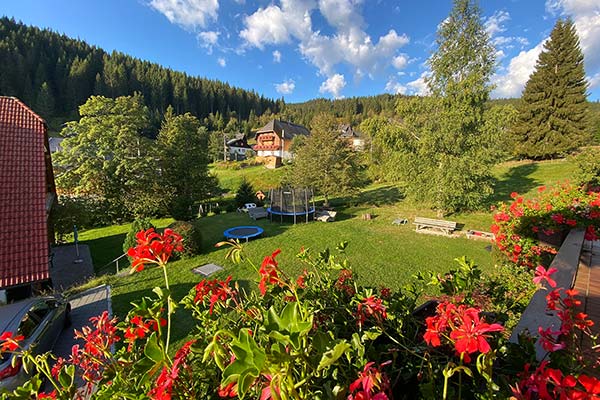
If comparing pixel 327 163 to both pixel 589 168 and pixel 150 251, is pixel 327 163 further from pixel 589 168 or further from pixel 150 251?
pixel 150 251

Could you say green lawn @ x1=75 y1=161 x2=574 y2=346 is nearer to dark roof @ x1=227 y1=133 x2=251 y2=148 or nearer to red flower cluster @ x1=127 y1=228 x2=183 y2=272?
red flower cluster @ x1=127 y1=228 x2=183 y2=272

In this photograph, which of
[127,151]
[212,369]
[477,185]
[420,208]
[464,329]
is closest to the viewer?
[464,329]

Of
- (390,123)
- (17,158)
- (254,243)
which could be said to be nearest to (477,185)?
(390,123)

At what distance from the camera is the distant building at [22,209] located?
5871mm

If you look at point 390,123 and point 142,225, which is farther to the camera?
point 390,123

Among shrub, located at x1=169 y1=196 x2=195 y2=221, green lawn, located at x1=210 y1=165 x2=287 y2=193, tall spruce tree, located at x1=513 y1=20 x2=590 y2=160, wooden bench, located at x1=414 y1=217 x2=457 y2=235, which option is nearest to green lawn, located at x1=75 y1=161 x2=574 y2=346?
wooden bench, located at x1=414 y1=217 x2=457 y2=235

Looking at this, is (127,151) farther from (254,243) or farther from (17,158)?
(254,243)

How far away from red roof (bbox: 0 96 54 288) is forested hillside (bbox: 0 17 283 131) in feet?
179

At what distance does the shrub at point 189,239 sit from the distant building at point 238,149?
4529 cm

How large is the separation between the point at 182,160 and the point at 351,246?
12.7 m

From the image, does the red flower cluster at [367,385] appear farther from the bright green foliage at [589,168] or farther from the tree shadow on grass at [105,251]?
the bright green foliage at [589,168]

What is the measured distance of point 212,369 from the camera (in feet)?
3.39

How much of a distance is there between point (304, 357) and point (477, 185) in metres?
14.6

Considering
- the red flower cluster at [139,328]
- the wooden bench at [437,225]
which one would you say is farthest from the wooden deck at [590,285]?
the wooden bench at [437,225]
